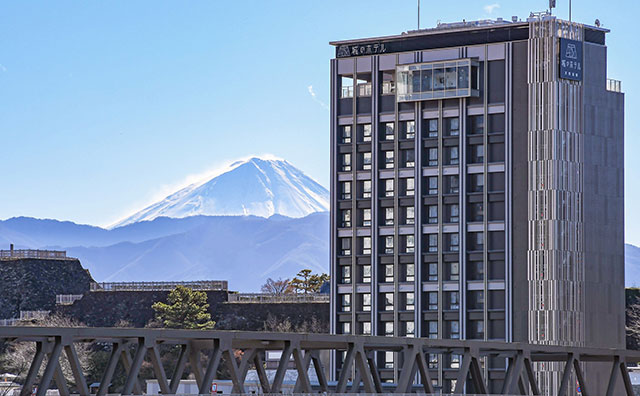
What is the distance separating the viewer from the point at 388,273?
127875 mm

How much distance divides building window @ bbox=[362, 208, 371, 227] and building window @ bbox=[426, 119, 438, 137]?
897cm

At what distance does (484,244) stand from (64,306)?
60.5 m

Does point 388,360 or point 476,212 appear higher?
point 476,212

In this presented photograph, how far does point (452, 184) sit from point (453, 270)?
24.8ft

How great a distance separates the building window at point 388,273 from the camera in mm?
127656

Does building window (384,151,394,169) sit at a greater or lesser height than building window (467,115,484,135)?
lesser

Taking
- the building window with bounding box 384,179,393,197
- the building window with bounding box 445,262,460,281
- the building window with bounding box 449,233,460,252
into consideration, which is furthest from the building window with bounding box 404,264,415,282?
the building window with bounding box 384,179,393,197

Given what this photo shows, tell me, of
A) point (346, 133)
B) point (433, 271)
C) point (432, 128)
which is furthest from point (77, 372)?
point (346, 133)

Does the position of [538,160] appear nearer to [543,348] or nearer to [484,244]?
[484,244]

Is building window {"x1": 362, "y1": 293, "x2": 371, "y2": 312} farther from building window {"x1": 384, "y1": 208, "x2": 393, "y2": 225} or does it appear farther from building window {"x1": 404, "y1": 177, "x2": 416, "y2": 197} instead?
building window {"x1": 404, "y1": 177, "x2": 416, "y2": 197}

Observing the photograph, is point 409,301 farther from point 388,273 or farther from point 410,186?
point 410,186

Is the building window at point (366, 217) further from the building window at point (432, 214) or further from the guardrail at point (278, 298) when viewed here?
the guardrail at point (278, 298)

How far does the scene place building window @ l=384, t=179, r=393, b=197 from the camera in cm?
12825

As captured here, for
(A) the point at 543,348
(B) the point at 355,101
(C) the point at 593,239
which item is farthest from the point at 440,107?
(A) the point at 543,348
